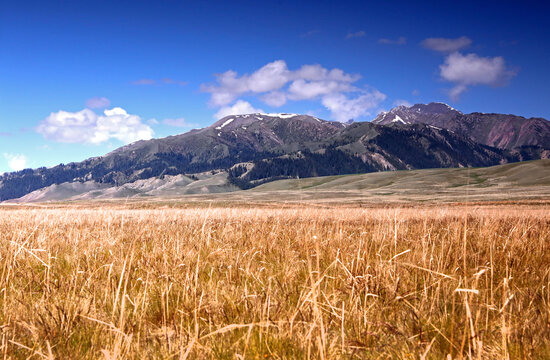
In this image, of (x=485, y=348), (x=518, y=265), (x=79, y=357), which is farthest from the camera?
(x=518, y=265)

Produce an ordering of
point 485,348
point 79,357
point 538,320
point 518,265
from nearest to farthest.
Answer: point 79,357 < point 485,348 < point 538,320 < point 518,265

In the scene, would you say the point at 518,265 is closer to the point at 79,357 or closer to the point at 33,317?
the point at 79,357

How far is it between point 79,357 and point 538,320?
3.23 metres

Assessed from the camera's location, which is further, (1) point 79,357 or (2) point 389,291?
(2) point 389,291

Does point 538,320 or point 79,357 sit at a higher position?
point 79,357

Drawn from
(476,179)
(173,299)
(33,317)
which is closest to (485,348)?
(173,299)

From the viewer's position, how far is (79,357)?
2.11 meters

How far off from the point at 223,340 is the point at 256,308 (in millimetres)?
462

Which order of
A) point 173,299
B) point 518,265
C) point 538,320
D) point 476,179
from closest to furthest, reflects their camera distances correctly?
point 538,320, point 173,299, point 518,265, point 476,179

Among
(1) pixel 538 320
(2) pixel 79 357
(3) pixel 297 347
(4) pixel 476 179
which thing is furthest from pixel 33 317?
(4) pixel 476 179

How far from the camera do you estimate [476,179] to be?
16625cm

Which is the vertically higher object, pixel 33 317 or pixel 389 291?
pixel 33 317

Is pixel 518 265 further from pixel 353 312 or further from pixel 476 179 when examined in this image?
pixel 476 179

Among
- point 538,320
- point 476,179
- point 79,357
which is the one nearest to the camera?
point 79,357
